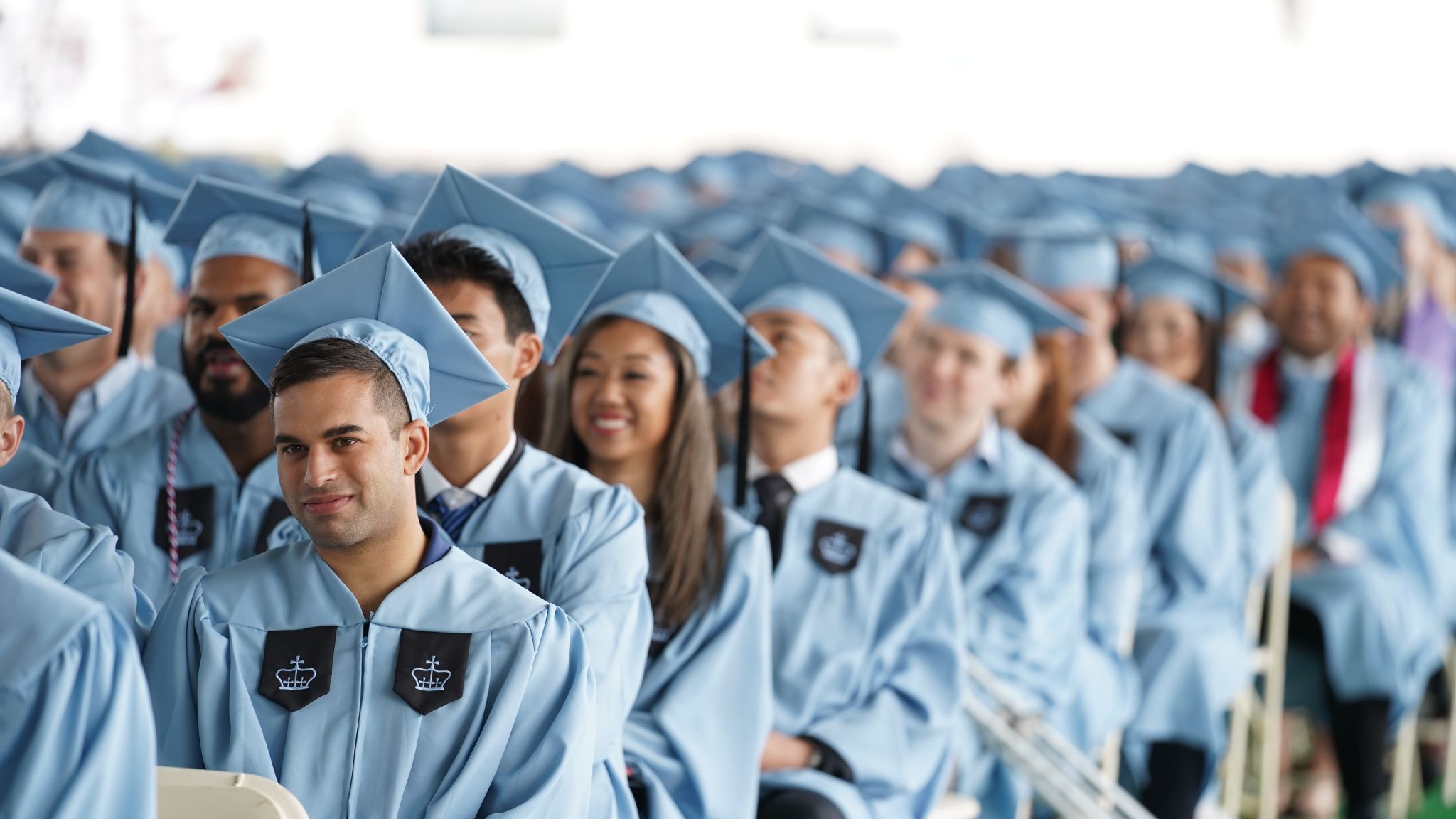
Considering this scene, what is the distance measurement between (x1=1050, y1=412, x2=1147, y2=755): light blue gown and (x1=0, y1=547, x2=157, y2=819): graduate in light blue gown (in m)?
2.77

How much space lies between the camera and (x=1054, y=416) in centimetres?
409

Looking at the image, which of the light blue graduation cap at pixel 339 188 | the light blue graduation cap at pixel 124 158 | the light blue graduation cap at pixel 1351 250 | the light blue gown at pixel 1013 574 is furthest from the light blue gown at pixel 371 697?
the light blue graduation cap at pixel 1351 250

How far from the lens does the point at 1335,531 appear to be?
4.86 m

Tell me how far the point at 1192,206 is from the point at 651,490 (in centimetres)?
614

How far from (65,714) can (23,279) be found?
1064 millimetres

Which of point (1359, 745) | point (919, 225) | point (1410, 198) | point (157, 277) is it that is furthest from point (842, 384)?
point (1410, 198)

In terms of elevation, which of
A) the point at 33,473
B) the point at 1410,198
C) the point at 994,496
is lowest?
the point at 994,496

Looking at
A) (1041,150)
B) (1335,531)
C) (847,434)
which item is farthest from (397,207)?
(1041,150)

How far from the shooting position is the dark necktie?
2984mm

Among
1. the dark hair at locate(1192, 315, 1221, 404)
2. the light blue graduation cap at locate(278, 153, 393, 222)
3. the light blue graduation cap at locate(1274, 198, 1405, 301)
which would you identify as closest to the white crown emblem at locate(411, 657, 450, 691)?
the light blue graduation cap at locate(278, 153, 393, 222)

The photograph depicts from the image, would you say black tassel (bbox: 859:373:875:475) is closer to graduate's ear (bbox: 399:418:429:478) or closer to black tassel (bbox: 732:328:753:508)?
black tassel (bbox: 732:328:753:508)

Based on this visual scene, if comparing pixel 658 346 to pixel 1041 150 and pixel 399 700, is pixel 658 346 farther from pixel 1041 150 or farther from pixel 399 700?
pixel 1041 150

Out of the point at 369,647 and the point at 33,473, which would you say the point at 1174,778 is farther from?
the point at 33,473

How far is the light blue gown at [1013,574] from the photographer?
138 inches
